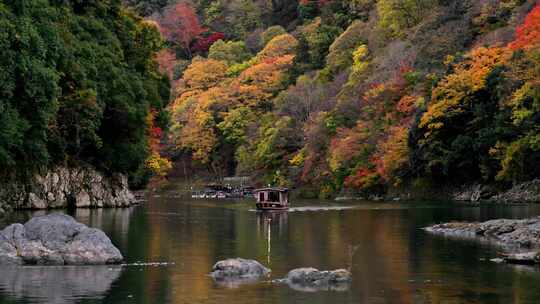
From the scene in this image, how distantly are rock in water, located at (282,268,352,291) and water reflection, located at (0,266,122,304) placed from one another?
16.6ft

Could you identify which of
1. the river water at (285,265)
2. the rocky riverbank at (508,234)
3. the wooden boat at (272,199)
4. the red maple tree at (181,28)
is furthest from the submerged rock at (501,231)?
the red maple tree at (181,28)

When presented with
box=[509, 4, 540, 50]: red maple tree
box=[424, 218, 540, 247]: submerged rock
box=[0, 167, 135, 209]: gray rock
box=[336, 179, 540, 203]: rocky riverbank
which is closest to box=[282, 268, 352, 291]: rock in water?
box=[424, 218, 540, 247]: submerged rock

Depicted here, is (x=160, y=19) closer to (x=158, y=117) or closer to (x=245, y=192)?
(x=245, y=192)

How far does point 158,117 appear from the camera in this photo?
92.1 metres

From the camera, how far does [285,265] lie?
35.9 m

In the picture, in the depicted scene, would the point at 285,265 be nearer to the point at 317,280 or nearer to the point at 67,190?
the point at 317,280

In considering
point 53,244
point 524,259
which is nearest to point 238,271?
point 53,244

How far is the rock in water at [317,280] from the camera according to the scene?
30.2m

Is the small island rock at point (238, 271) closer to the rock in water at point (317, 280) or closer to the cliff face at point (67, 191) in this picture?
the rock in water at point (317, 280)

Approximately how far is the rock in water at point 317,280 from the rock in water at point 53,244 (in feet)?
22.2

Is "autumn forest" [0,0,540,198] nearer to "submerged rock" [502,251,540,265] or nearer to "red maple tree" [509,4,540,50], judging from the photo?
"red maple tree" [509,4,540,50]

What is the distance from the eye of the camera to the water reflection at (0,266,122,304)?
28.2 meters

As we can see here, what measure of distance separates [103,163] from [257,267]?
46259 mm

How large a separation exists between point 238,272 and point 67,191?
41.3 m
